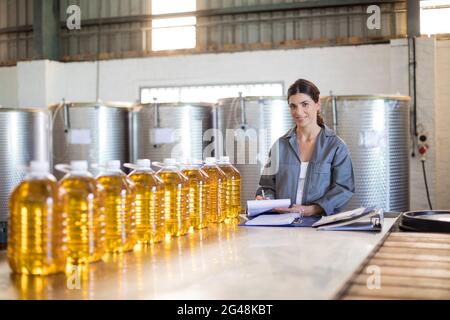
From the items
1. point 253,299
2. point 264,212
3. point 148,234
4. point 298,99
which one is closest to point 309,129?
point 298,99

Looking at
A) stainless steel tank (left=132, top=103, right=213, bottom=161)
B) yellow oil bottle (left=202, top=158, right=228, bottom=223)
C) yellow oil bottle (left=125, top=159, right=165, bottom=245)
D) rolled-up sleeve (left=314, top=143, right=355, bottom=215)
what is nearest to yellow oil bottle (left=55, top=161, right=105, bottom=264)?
yellow oil bottle (left=125, top=159, right=165, bottom=245)

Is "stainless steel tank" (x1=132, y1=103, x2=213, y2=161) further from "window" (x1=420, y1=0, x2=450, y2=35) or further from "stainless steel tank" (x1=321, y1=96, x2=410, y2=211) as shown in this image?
"window" (x1=420, y1=0, x2=450, y2=35)

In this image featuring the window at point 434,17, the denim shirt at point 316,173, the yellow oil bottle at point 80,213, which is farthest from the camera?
the window at point 434,17

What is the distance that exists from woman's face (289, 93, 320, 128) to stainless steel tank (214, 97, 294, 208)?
1.95m

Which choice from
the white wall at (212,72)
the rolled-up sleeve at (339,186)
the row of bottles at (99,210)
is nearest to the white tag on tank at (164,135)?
the rolled-up sleeve at (339,186)

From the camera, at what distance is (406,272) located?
1519 mm

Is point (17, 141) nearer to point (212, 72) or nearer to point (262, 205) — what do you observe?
point (212, 72)

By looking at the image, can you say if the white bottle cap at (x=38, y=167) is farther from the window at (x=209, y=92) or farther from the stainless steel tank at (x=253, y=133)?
the window at (x=209, y=92)

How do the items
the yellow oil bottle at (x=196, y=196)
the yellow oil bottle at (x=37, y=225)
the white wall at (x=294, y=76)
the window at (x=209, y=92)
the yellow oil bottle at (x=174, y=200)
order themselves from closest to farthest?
the yellow oil bottle at (x=37, y=225)
the yellow oil bottle at (x=174, y=200)
the yellow oil bottle at (x=196, y=196)
the white wall at (x=294, y=76)
the window at (x=209, y=92)

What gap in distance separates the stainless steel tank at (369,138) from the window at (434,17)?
3.10 metres

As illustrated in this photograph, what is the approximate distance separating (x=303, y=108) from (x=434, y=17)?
17.9ft

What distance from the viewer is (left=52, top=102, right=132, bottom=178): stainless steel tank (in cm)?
592

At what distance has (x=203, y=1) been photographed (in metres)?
8.98

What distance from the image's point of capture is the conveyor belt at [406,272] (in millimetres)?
1313
